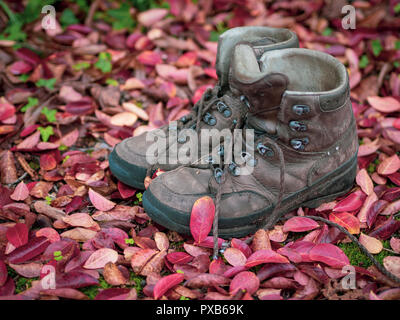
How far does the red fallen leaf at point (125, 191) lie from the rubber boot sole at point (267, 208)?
0.73 feet

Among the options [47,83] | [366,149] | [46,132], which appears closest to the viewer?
[366,149]

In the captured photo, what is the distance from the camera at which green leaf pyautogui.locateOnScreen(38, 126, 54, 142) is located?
219 centimetres

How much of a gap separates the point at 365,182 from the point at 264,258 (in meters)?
0.69

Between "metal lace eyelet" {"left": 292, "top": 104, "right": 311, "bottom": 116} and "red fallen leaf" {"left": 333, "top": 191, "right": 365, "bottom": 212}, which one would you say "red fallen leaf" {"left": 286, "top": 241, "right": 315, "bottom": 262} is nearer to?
"red fallen leaf" {"left": 333, "top": 191, "right": 365, "bottom": 212}

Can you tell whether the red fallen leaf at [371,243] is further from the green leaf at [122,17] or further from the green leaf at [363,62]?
the green leaf at [122,17]

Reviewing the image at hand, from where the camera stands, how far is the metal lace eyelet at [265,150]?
1.61 meters

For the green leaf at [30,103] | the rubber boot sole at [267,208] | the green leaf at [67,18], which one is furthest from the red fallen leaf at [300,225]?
the green leaf at [67,18]

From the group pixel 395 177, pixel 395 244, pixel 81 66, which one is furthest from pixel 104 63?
pixel 395 244

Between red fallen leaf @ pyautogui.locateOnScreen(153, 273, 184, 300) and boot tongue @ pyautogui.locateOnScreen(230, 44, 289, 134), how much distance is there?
0.63 metres

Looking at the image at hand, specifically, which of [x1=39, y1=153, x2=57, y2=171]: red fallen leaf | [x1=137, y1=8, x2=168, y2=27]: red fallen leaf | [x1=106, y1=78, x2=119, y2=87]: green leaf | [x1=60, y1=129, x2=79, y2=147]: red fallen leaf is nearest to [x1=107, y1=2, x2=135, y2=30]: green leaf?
[x1=137, y1=8, x2=168, y2=27]: red fallen leaf

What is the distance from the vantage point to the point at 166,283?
142 cm

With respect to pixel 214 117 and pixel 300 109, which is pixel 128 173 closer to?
pixel 214 117
